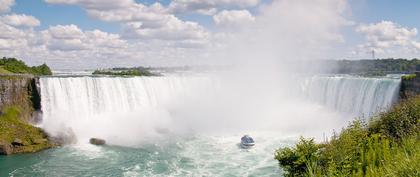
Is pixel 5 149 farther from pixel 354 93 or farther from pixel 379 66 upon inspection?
pixel 379 66

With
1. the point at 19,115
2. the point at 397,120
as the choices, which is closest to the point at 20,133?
the point at 19,115

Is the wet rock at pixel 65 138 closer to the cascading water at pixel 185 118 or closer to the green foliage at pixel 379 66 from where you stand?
the cascading water at pixel 185 118

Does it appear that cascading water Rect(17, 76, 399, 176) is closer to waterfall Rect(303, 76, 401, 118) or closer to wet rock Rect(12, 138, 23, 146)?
waterfall Rect(303, 76, 401, 118)

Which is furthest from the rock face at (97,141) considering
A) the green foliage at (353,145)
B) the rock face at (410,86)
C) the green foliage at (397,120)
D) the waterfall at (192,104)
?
the rock face at (410,86)

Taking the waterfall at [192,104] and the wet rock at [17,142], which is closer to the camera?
the wet rock at [17,142]

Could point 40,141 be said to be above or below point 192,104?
below

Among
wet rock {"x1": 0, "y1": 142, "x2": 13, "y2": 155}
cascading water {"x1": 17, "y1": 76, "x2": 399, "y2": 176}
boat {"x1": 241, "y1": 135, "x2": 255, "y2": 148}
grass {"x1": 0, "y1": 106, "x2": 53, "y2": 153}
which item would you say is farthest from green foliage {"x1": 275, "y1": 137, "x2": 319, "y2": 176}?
wet rock {"x1": 0, "y1": 142, "x2": 13, "y2": 155}
